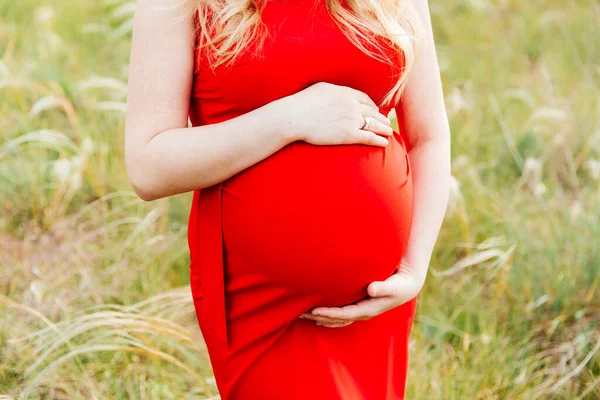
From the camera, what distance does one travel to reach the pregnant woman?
163 centimetres

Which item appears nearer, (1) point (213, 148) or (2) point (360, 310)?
(1) point (213, 148)

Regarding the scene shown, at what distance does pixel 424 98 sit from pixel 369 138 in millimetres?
283

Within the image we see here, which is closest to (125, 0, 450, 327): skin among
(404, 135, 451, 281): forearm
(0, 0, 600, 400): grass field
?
(404, 135, 451, 281): forearm

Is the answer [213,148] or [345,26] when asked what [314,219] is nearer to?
[213,148]

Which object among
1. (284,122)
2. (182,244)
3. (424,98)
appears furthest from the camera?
(182,244)

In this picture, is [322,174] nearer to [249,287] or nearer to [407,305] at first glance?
[249,287]

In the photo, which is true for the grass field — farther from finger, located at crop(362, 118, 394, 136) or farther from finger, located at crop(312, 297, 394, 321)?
finger, located at crop(362, 118, 394, 136)

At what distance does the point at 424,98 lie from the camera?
192cm

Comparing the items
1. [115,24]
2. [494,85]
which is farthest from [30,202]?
[494,85]

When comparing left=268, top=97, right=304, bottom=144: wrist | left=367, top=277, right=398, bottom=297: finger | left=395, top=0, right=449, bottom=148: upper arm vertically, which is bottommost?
left=367, top=277, right=398, bottom=297: finger

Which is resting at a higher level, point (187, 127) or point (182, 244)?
point (187, 127)

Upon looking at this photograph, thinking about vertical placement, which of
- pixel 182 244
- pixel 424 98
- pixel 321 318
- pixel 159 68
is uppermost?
pixel 159 68

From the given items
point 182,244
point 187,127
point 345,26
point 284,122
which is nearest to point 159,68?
point 187,127

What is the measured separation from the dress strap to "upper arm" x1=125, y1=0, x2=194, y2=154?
0.20m
